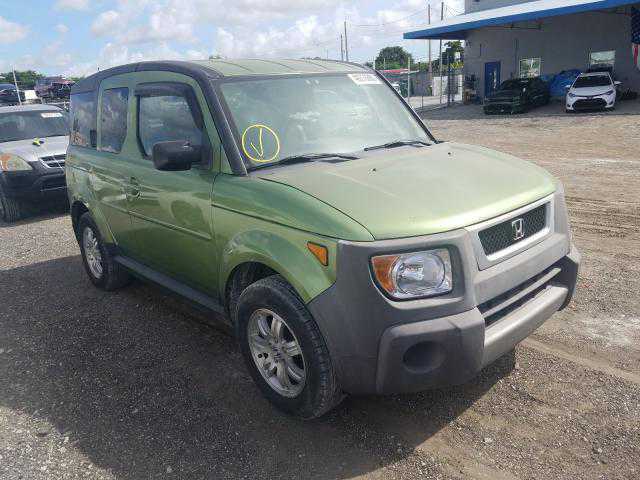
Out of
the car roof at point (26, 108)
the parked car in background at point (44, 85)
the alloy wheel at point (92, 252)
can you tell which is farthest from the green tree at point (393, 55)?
the alloy wheel at point (92, 252)

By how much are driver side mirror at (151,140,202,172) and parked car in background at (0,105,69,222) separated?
22.2 feet

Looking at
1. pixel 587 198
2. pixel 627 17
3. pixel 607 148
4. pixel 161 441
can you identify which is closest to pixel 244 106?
pixel 161 441

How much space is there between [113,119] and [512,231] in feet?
11.5

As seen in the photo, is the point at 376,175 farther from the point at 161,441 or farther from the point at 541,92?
the point at 541,92

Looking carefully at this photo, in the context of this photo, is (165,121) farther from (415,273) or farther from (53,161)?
(53,161)

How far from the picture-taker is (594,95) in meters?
21.3

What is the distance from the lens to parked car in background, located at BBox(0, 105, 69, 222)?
9.10 metres

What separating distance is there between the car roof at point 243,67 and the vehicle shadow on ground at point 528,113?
62.9 ft

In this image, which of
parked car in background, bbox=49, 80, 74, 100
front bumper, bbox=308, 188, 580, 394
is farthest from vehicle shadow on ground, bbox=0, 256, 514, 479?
parked car in background, bbox=49, 80, 74, 100

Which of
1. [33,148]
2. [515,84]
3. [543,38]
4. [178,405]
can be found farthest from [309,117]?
[543,38]

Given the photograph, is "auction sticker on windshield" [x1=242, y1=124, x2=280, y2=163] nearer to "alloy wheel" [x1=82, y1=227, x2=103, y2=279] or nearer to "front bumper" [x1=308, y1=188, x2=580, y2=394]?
"front bumper" [x1=308, y1=188, x2=580, y2=394]

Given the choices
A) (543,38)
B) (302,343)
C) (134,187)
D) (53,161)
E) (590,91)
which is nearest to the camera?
(302,343)

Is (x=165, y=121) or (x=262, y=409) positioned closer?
(x=262, y=409)

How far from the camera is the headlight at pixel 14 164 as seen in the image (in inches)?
358
